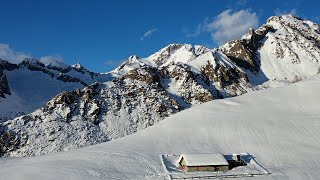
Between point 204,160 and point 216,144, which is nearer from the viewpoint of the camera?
point 204,160

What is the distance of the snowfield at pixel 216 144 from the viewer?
53.1 meters

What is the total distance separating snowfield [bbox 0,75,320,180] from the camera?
53.1m

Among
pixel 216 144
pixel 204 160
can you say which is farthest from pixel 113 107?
pixel 204 160

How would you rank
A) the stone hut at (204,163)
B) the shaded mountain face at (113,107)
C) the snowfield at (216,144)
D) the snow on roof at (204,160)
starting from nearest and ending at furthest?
the snowfield at (216,144), the stone hut at (204,163), the snow on roof at (204,160), the shaded mountain face at (113,107)

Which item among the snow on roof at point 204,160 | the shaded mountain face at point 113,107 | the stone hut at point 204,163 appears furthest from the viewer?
the shaded mountain face at point 113,107

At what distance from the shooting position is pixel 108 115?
13025 cm

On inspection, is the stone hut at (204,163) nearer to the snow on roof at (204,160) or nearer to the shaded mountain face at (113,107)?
the snow on roof at (204,160)

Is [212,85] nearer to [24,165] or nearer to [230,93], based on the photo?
[230,93]

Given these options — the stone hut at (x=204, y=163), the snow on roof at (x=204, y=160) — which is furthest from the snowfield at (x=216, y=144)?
the snow on roof at (x=204, y=160)

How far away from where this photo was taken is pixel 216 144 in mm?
66000

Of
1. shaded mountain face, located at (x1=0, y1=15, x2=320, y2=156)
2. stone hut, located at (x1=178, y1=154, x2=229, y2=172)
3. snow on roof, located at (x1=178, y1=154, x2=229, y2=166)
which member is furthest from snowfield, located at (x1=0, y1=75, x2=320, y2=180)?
shaded mountain face, located at (x1=0, y1=15, x2=320, y2=156)

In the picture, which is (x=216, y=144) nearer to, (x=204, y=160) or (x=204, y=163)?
(x=204, y=160)

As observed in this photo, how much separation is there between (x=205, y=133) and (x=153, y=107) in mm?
66375

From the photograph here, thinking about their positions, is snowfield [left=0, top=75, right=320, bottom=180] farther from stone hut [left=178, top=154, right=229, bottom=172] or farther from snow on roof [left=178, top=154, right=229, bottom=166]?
snow on roof [left=178, top=154, right=229, bottom=166]
